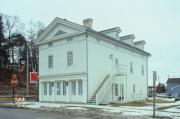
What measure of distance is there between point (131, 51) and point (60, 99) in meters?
12.4

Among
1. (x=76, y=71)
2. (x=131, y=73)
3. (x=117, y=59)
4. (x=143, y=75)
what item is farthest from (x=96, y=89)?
(x=143, y=75)

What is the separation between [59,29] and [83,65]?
5.92 meters

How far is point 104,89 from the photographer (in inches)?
1302

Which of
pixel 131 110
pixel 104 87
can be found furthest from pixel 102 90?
pixel 131 110

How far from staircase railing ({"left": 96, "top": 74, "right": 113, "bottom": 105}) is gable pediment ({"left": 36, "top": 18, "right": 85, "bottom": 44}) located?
19.3ft

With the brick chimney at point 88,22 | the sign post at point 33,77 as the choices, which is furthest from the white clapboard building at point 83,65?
the sign post at point 33,77

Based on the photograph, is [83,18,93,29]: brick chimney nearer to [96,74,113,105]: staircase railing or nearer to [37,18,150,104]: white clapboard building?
[37,18,150,104]: white clapboard building

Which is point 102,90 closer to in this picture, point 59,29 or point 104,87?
point 104,87

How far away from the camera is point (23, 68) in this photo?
3219 inches

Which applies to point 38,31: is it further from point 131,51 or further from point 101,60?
point 101,60

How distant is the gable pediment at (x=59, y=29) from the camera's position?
111 ft

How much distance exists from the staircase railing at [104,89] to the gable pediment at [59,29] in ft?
19.3

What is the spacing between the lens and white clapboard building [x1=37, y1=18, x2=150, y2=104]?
32812mm

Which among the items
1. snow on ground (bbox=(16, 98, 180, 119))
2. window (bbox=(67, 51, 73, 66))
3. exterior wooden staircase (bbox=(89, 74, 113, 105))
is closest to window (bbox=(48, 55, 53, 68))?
window (bbox=(67, 51, 73, 66))
